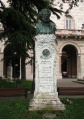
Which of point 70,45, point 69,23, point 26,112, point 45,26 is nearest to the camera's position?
point 26,112

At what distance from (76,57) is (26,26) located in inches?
1228

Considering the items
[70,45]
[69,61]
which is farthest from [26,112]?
[69,61]

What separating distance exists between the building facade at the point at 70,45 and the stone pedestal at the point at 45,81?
31.9 meters

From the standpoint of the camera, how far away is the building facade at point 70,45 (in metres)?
44.5

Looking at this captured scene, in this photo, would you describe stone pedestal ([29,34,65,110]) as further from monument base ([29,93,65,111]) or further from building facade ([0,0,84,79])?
building facade ([0,0,84,79])

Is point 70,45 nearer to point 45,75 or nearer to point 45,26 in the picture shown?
point 45,26

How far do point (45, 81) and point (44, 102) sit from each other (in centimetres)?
68

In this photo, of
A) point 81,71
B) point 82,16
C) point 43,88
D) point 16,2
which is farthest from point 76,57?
point 43,88

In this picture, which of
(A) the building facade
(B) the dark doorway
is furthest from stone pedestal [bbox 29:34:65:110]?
(B) the dark doorway

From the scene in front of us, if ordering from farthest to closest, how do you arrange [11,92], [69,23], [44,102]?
1. [69,23]
2. [11,92]
3. [44,102]

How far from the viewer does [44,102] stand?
10.8m

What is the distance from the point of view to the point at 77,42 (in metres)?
45.9

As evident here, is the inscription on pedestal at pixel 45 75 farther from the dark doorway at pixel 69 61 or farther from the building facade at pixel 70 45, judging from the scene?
the dark doorway at pixel 69 61

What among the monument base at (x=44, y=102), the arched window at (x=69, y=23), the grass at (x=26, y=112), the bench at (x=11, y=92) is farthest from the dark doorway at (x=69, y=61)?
the monument base at (x=44, y=102)
